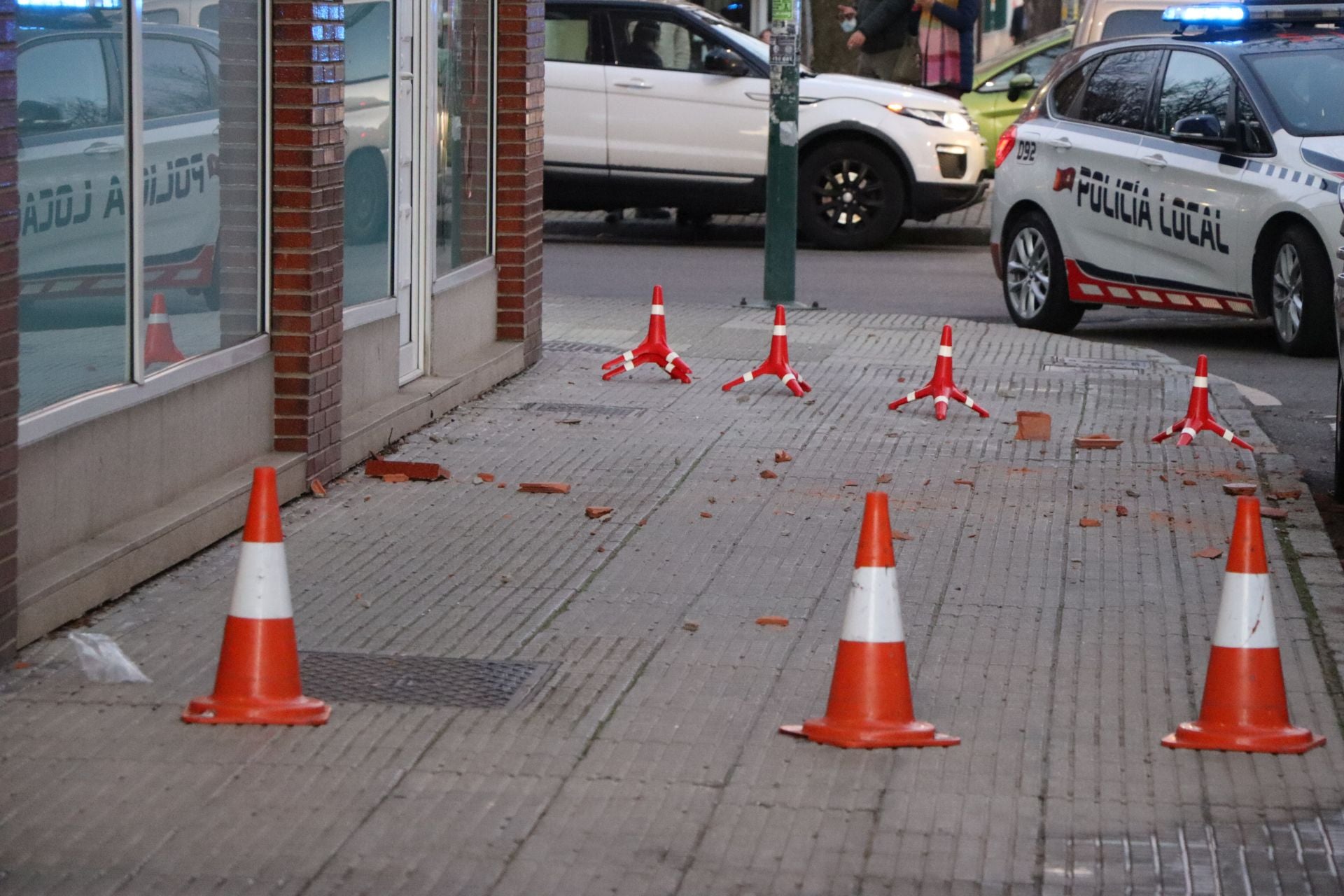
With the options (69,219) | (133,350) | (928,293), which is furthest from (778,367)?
(928,293)

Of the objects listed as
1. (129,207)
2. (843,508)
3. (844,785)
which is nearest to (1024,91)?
(843,508)

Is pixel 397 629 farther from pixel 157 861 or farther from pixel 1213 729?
pixel 1213 729

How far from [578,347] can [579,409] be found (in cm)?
231

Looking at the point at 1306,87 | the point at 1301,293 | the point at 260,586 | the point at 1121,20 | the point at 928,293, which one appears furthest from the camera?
the point at 1121,20

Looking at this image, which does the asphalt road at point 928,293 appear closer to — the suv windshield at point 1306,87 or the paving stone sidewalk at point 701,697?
the suv windshield at point 1306,87

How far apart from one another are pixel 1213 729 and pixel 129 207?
378 centimetres

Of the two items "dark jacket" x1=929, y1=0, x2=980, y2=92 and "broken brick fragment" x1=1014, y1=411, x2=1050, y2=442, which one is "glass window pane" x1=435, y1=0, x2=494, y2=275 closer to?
"broken brick fragment" x1=1014, y1=411, x2=1050, y2=442

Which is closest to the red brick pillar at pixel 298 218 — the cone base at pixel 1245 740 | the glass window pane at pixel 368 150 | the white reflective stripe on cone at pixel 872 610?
the glass window pane at pixel 368 150

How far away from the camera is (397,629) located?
6391 millimetres

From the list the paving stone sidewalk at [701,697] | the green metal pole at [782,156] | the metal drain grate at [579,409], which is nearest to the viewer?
the paving stone sidewalk at [701,697]

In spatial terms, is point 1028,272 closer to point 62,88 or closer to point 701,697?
point 62,88

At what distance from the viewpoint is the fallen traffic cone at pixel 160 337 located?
23.7 ft

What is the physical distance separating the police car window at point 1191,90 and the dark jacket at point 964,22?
10.3m

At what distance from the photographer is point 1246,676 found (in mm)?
5355
